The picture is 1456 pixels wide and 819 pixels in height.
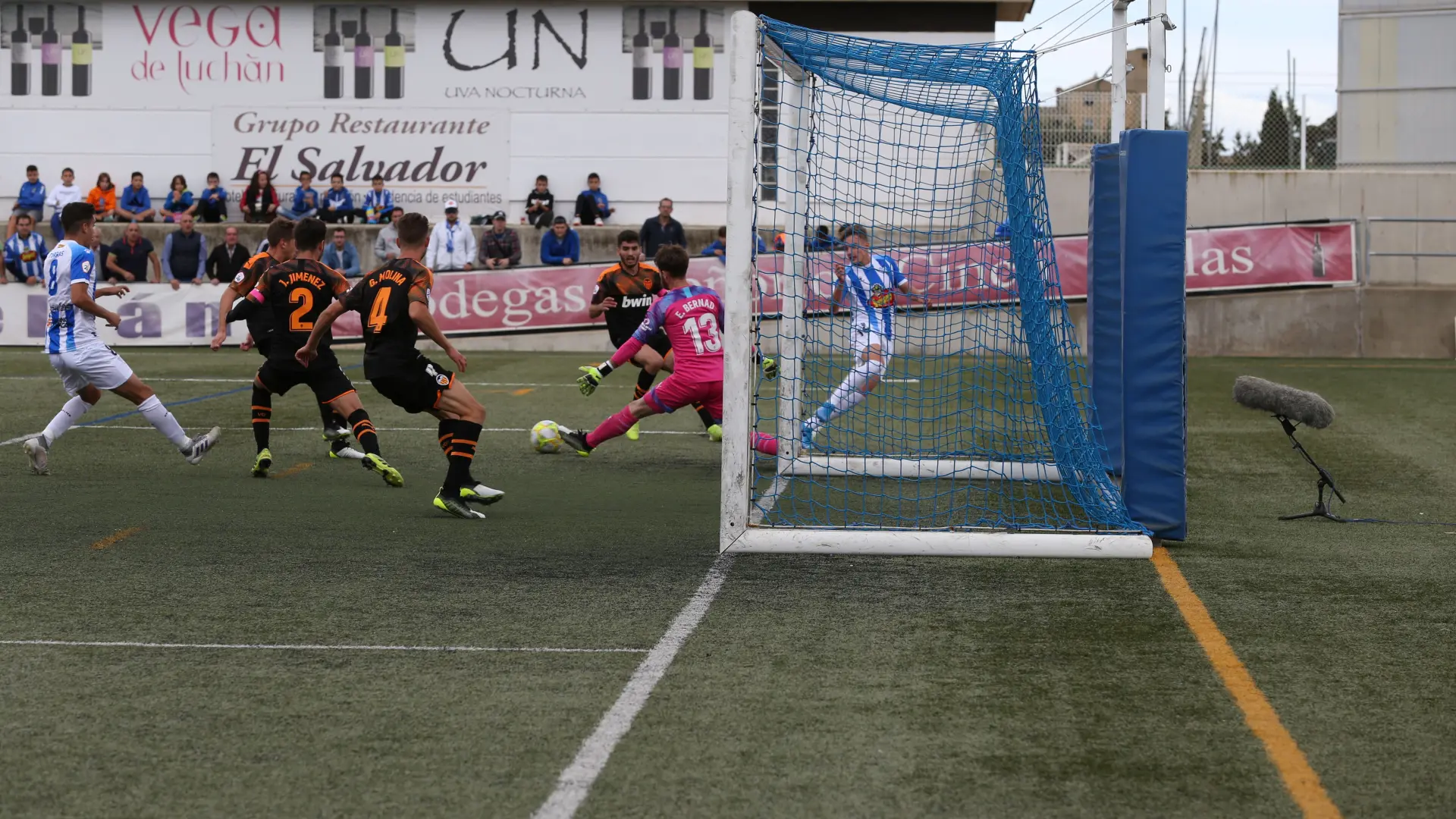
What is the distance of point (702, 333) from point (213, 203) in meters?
18.7

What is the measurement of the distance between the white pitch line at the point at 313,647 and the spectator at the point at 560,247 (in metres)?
18.5

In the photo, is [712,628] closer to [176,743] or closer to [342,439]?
[176,743]

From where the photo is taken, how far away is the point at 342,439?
1095 centimetres

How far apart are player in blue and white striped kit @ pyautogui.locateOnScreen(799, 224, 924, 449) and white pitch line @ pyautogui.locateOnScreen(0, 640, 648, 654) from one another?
519cm

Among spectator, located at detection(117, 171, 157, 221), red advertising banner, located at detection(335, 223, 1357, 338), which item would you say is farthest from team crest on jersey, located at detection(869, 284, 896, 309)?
spectator, located at detection(117, 171, 157, 221)

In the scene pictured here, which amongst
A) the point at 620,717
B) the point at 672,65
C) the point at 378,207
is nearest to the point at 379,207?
the point at 378,207

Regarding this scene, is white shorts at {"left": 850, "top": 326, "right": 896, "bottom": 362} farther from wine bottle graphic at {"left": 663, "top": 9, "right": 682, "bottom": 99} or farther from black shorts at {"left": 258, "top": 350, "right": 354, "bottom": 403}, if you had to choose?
wine bottle graphic at {"left": 663, "top": 9, "right": 682, "bottom": 99}

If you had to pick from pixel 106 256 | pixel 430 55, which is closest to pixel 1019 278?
pixel 106 256

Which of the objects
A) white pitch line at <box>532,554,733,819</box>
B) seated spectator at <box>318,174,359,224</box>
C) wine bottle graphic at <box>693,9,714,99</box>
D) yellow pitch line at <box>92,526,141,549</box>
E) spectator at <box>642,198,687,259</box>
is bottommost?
white pitch line at <box>532,554,733,819</box>

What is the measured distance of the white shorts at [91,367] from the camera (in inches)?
405

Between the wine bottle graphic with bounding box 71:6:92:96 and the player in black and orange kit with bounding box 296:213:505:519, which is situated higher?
the wine bottle graphic with bounding box 71:6:92:96

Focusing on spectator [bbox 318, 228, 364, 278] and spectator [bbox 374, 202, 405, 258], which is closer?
spectator [bbox 318, 228, 364, 278]

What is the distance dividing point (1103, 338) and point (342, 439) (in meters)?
5.34

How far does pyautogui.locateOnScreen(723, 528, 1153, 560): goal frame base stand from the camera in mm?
7294
